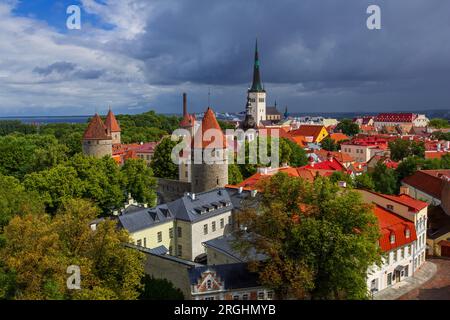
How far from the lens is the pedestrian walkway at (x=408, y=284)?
2753 cm

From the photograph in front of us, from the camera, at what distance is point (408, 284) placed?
29.3 meters

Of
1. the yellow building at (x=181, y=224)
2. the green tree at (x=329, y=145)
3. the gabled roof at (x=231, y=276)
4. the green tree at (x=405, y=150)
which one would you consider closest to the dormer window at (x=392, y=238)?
the gabled roof at (x=231, y=276)

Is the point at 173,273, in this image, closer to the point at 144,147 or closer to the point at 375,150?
the point at 144,147

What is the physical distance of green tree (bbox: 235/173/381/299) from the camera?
19.7m

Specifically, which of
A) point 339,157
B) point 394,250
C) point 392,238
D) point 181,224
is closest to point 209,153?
point 181,224

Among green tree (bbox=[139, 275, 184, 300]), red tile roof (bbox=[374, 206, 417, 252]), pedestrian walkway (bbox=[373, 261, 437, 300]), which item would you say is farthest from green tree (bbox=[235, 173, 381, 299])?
pedestrian walkway (bbox=[373, 261, 437, 300])

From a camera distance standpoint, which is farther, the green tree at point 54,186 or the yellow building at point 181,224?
the green tree at point 54,186

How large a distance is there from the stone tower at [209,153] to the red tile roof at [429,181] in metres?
20.3

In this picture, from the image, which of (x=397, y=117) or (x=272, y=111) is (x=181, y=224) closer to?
(x=272, y=111)

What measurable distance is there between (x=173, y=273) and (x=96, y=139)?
2982 cm

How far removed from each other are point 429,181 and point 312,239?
2970 centimetres

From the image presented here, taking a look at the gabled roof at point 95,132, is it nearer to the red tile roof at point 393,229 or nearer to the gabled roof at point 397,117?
the red tile roof at point 393,229
